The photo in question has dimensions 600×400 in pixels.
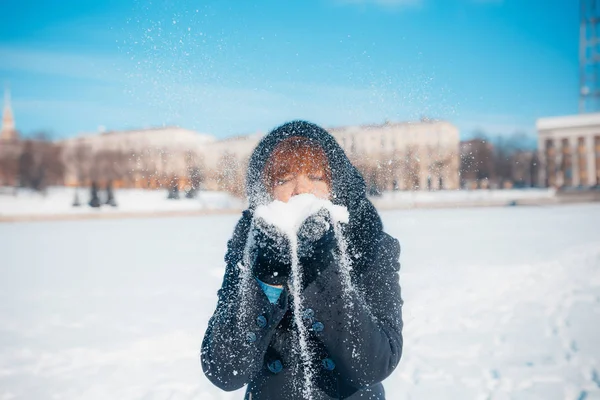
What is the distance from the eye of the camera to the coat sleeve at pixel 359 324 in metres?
1.20

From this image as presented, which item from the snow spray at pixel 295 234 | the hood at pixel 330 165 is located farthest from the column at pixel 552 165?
the snow spray at pixel 295 234

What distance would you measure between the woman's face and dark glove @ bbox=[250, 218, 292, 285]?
282mm

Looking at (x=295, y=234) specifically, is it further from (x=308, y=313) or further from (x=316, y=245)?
(x=308, y=313)

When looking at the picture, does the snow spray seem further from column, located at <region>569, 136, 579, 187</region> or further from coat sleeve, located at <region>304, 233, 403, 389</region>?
column, located at <region>569, 136, 579, 187</region>

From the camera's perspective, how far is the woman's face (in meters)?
1.45

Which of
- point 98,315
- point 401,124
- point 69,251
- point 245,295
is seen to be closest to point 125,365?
point 98,315

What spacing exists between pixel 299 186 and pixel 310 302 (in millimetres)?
395

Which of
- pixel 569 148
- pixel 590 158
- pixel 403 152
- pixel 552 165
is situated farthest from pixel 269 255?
pixel 590 158

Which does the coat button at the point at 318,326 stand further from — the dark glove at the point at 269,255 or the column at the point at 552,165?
the column at the point at 552,165

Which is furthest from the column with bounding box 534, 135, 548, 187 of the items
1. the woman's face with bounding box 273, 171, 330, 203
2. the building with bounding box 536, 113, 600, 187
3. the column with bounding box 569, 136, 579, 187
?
the woman's face with bounding box 273, 171, 330, 203

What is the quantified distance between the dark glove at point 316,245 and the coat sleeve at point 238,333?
10 centimetres

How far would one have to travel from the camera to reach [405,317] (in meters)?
5.85

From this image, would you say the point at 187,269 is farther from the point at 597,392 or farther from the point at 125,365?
the point at 597,392

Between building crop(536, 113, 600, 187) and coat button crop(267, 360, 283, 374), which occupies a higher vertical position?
building crop(536, 113, 600, 187)
